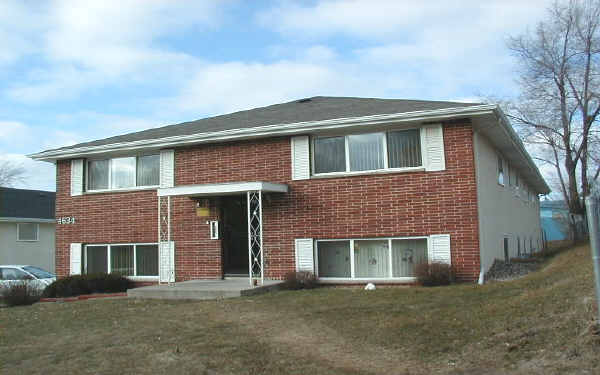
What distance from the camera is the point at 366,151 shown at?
1352 cm

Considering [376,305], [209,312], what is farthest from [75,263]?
[376,305]

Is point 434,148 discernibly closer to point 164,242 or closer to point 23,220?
point 164,242

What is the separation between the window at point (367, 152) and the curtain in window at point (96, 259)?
6.74m

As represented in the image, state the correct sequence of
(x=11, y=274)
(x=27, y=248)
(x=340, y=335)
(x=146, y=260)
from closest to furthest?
(x=340, y=335), (x=146, y=260), (x=11, y=274), (x=27, y=248)

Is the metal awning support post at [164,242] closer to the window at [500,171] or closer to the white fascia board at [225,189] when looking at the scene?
the white fascia board at [225,189]

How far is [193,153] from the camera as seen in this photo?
50.1 ft

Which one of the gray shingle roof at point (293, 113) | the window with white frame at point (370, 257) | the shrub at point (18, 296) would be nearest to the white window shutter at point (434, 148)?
the gray shingle roof at point (293, 113)

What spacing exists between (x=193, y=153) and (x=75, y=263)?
4833 mm

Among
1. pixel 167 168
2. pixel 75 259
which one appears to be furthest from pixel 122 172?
pixel 75 259

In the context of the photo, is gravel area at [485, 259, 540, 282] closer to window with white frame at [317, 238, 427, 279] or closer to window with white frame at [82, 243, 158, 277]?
window with white frame at [317, 238, 427, 279]

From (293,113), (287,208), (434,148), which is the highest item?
(293,113)

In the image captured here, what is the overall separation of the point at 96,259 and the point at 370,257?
798 centimetres

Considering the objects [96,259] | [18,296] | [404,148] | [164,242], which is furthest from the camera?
[96,259]

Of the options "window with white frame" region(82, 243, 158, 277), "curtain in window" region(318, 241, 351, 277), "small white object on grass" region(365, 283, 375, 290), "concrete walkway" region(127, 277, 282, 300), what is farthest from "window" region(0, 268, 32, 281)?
"small white object on grass" region(365, 283, 375, 290)
